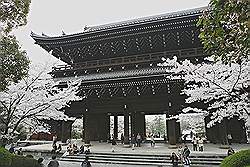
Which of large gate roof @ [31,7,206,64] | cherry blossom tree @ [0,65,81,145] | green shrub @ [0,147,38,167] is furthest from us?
large gate roof @ [31,7,206,64]

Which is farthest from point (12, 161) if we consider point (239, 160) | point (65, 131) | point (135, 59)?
point (135, 59)

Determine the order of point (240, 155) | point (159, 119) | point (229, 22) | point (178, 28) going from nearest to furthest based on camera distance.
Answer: point (229, 22), point (240, 155), point (178, 28), point (159, 119)

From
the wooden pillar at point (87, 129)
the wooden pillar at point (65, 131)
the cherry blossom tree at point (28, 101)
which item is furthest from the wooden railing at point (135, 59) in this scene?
the cherry blossom tree at point (28, 101)

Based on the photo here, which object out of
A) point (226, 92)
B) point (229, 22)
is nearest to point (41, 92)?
point (226, 92)

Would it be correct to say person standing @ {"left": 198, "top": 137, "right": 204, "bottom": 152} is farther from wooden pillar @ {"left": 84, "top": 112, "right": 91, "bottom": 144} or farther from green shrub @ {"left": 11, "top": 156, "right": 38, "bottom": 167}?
green shrub @ {"left": 11, "top": 156, "right": 38, "bottom": 167}

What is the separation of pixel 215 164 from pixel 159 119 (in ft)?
131

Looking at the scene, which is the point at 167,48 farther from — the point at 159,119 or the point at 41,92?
the point at 159,119

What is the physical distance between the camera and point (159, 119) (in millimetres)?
54156

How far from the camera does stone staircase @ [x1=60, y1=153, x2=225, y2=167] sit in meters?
14.8

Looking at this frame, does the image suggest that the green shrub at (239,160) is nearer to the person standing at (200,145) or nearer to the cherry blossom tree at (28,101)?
the person standing at (200,145)

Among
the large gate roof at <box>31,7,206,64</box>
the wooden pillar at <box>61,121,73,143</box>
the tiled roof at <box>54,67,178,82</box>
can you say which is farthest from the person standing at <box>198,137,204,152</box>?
the wooden pillar at <box>61,121,73,143</box>

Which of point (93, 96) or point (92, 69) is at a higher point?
point (92, 69)

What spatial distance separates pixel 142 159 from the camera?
631 inches

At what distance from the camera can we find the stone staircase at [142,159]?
48.7 feet
